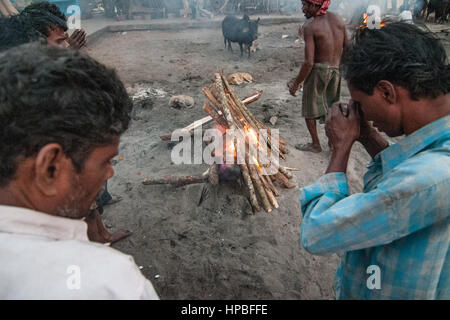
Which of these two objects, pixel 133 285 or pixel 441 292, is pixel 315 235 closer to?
pixel 441 292

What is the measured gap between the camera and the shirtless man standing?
14.1ft

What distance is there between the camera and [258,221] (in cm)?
360

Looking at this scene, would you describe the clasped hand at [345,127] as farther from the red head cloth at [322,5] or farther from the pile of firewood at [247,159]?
the red head cloth at [322,5]

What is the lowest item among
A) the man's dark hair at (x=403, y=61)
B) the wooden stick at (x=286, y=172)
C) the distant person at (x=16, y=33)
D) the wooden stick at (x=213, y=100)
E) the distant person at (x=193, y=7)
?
the wooden stick at (x=286, y=172)

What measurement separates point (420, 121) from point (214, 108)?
3579 mm

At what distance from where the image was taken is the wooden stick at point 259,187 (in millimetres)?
3729

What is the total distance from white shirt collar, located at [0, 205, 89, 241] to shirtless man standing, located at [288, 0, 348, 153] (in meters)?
4.37

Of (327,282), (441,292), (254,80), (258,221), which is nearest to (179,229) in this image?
(258,221)

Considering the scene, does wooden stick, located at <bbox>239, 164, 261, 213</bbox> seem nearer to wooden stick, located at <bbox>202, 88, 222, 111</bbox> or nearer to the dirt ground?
the dirt ground

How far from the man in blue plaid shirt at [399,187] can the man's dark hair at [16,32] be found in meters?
3.45

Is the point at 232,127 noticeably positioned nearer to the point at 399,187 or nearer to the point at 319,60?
the point at 319,60

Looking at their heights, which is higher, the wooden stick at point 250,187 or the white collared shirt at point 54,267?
the white collared shirt at point 54,267

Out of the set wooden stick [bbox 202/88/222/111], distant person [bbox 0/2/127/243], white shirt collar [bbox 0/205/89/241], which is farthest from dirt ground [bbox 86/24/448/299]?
white shirt collar [bbox 0/205/89/241]

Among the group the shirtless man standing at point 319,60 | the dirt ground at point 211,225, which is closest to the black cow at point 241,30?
the dirt ground at point 211,225
